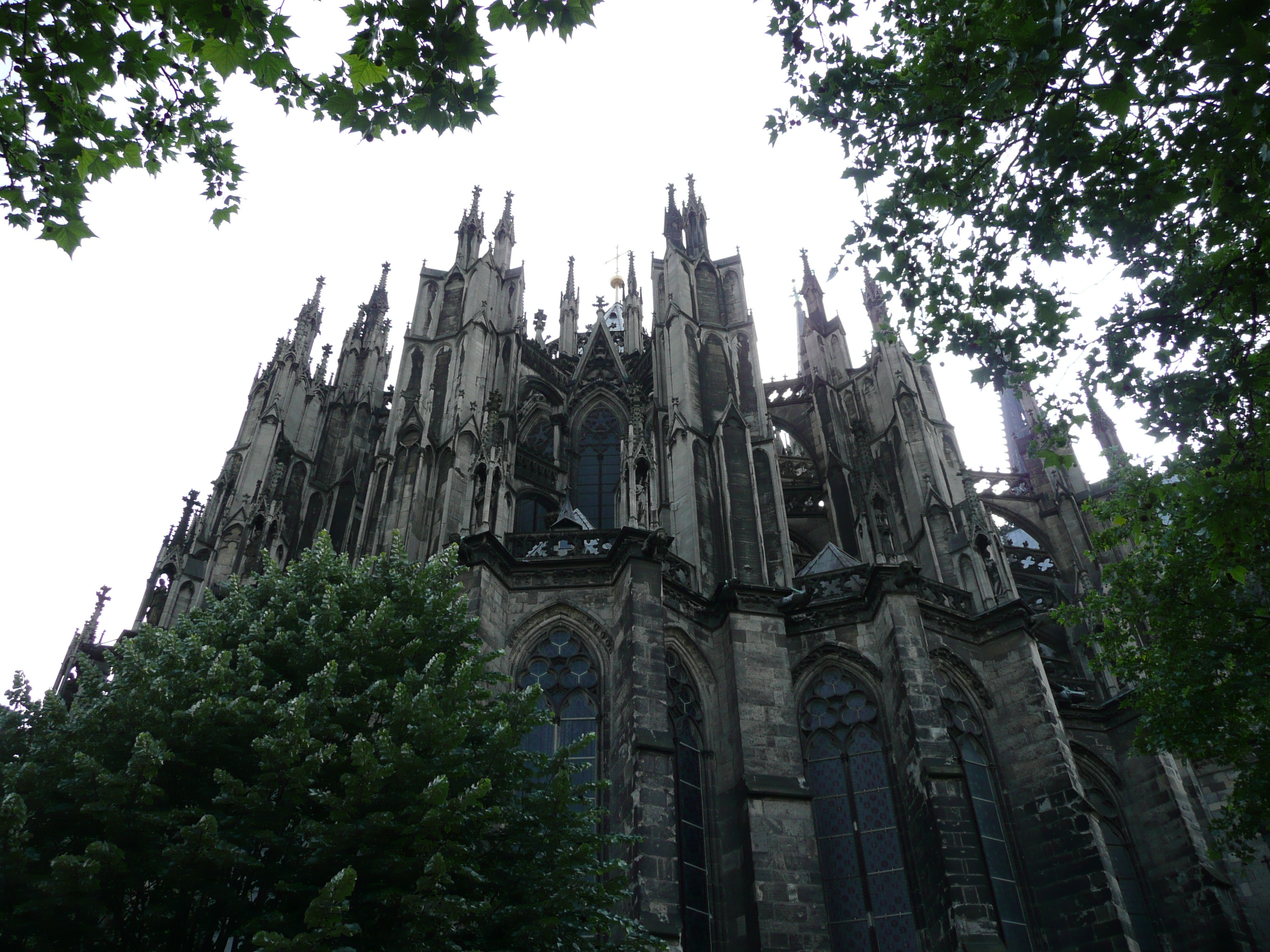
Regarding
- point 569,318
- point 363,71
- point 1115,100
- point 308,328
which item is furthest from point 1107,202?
point 569,318

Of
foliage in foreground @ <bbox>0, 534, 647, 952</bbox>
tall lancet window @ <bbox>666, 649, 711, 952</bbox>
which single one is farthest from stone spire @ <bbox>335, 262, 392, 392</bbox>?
foliage in foreground @ <bbox>0, 534, 647, 952</bbox>

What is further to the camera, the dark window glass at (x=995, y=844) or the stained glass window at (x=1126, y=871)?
the stained glass window at (x=1126, y=871)

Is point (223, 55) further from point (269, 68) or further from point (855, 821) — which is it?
point (855, 821)

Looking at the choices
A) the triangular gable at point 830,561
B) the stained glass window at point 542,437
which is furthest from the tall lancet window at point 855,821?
the stained glass window at point 542,437

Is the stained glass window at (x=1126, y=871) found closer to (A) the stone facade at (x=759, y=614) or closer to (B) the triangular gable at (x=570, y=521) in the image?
(A) the stone facade at (x=759, y=614)

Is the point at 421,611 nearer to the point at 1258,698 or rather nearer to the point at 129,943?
the point at 129,943

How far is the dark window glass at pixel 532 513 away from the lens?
24.1m

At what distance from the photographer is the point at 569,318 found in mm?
41938

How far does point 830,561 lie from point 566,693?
702 cm

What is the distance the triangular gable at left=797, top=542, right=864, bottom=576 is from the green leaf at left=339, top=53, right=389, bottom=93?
1425cm

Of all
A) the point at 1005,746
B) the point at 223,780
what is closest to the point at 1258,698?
the point at 1005,746

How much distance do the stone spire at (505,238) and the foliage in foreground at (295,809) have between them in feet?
56.2

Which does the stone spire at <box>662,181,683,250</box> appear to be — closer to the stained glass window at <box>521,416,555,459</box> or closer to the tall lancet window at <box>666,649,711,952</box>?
the stained glass window at <box>521,416,555,459</box>

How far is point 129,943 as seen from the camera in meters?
9.37
